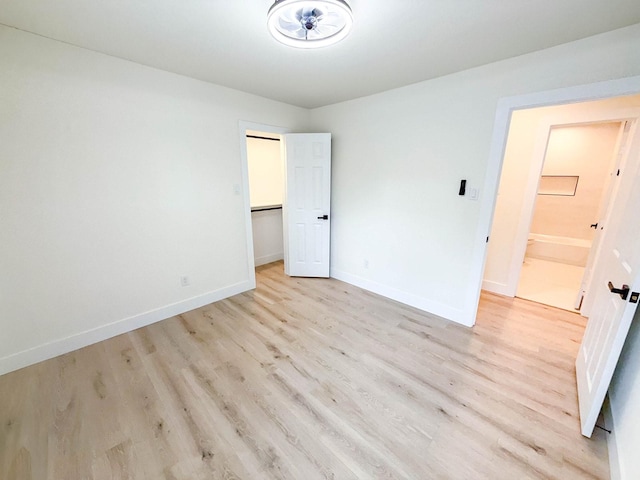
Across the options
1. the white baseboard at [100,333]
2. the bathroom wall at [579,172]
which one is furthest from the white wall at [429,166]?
the bathroom wall at [579,172]

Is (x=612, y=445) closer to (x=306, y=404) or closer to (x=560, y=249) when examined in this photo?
(x=306, y=404)

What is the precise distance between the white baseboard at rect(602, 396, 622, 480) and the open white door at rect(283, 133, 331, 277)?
9.48 feet

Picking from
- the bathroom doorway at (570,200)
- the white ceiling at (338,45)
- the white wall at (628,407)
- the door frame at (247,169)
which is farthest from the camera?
the bathroom doorway at (570,200)

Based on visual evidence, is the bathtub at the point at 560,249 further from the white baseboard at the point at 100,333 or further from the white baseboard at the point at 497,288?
the white baseboard at the point at 100,333

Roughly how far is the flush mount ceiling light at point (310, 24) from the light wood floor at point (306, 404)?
2.28 m

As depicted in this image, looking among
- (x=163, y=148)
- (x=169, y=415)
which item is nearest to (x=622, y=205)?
(x=169, y=415)

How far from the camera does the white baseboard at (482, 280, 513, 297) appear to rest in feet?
10.8

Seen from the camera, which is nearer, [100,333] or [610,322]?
[610,322]

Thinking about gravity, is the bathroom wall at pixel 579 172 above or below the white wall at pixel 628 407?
above

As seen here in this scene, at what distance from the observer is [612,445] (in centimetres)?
136

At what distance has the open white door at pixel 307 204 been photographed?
342cm

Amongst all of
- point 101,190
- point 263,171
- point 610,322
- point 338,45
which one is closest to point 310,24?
point 338,45

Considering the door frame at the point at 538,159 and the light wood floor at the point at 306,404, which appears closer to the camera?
the light wood floor at the point at 306,404

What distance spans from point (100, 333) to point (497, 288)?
4595 millimetres
